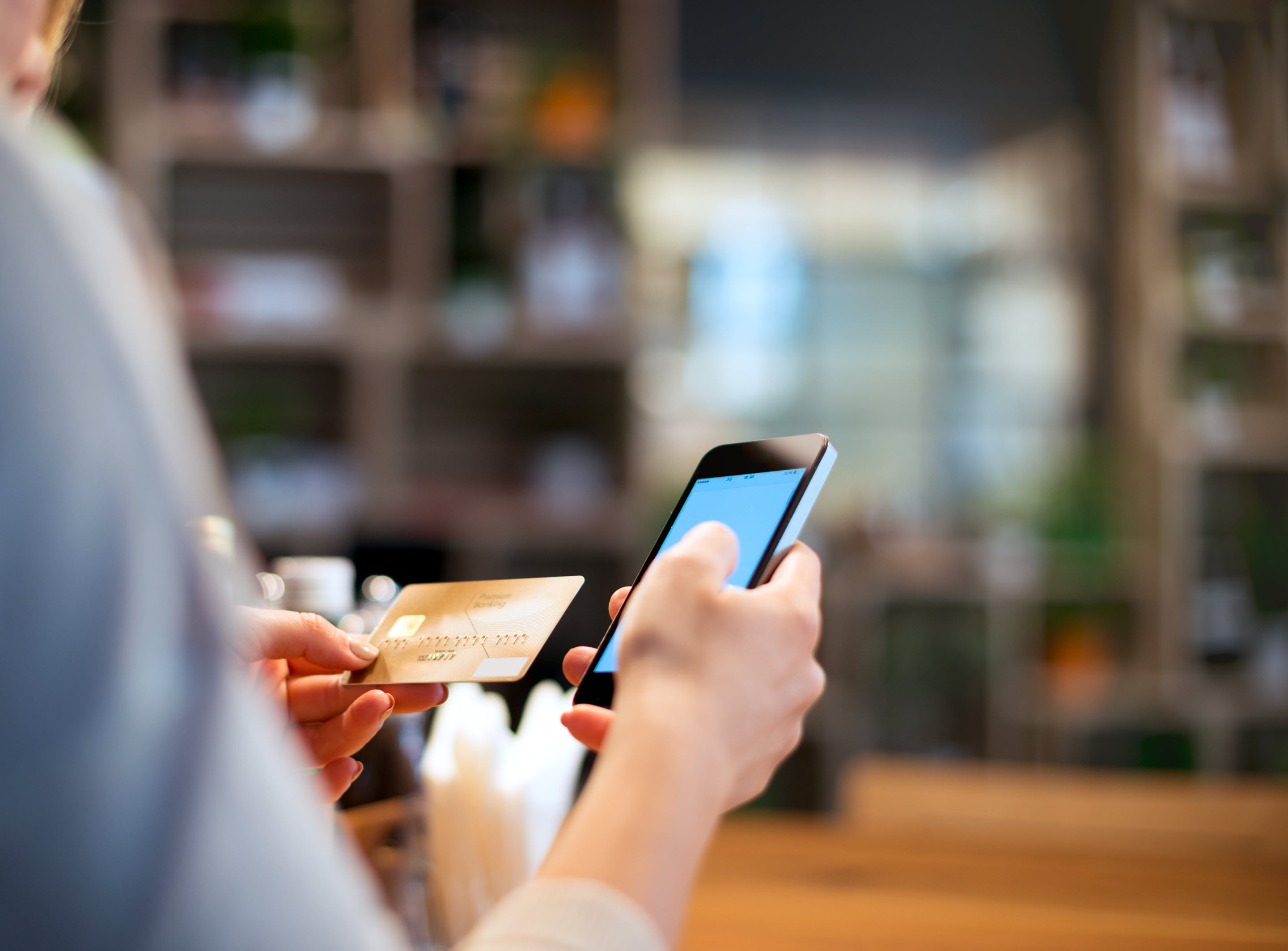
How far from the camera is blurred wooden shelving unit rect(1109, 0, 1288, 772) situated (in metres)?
3.28

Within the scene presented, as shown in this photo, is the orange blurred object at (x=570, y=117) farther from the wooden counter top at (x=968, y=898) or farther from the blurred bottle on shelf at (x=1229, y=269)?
the wooden counter top at (x=968, y=898)

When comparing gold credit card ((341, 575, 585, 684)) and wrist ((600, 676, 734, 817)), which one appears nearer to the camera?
wrist ((600, 676, 734, 817))

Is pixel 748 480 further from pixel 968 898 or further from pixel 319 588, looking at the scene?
pixel 968 898

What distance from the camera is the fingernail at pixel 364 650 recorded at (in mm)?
536

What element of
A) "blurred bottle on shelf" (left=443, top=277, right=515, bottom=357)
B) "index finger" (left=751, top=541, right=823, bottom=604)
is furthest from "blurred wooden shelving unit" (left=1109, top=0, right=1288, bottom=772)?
"index finger" (left=751, top=541, right=823, bottom=604)

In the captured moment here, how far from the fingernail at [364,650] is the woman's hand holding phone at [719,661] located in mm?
138

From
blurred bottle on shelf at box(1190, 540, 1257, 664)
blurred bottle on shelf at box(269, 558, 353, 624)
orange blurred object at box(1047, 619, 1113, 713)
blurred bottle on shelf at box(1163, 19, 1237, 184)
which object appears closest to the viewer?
blurred bottle on shelf at box(269, 558, 353, 624)

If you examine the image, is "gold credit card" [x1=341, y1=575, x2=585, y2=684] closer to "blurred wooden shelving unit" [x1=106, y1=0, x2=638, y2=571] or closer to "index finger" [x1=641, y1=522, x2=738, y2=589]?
"index finger" [x1=641, y1=522, x2=738, y2=589]

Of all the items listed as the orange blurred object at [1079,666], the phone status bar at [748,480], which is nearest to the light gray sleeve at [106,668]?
the phone status bar at [748,480]

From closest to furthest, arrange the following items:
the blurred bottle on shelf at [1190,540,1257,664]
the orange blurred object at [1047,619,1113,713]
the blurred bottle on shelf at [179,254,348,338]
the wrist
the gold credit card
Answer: the wrist, the gold credit card, the blurred bottle on shelf at [179,254,348,338], the orange blurred object at [1047,619,1113,713], the blurred bottle on shelf at [1190,540,1257,664]

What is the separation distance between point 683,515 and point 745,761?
20 cm

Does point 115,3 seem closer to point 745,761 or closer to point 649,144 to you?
point 649,144

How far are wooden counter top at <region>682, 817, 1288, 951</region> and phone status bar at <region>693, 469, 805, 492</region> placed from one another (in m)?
0.42

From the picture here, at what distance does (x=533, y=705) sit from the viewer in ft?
2.39
